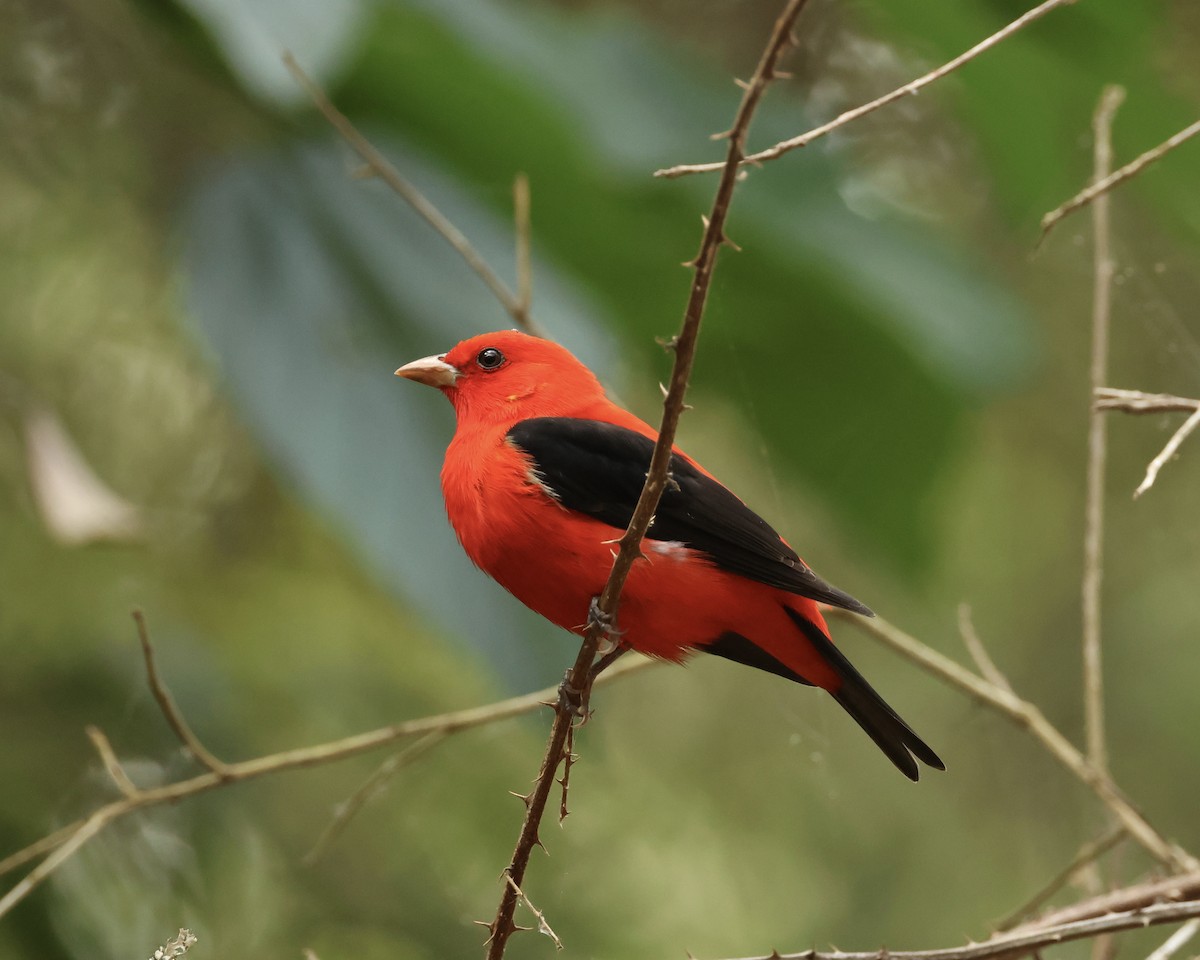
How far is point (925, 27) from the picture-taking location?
3797 millimetres

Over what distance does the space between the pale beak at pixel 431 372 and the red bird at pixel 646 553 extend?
8.1 inches

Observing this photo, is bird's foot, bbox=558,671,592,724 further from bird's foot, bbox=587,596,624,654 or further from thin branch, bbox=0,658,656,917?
thin branch, bbox=0,658,656,917

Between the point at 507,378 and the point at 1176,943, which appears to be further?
the point at 507,378

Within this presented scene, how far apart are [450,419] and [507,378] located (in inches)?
6.7

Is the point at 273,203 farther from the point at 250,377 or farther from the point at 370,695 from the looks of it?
the point at 370,695

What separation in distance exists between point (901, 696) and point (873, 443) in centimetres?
295

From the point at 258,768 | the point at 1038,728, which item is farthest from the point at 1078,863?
the point at 258,768

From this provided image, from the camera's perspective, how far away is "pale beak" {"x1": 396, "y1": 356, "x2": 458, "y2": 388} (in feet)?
10.0

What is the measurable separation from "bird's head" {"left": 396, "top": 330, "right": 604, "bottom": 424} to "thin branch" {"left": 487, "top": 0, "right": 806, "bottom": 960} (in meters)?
0.88

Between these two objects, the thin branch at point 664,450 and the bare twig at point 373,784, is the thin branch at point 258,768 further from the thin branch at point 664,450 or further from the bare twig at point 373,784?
the thin branch at point 664,450

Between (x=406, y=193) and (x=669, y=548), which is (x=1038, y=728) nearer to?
(x=669, y=548)

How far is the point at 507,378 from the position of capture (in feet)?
10.7

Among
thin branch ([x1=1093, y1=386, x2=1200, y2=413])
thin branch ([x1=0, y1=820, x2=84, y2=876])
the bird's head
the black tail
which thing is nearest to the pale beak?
the bird's head

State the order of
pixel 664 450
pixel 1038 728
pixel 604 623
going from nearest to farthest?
pixel 664 450
pixel 604 623
pixel 1038 728
